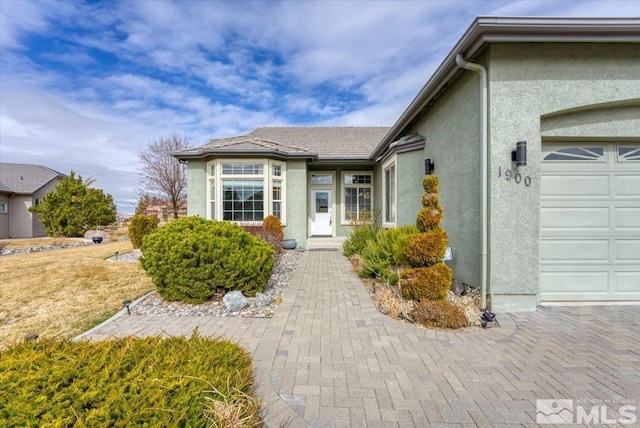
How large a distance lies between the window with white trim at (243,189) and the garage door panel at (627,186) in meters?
9.31

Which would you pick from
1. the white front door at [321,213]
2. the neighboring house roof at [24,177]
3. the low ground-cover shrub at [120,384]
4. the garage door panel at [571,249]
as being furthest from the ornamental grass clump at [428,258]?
the neighboring house roof at [24,177]

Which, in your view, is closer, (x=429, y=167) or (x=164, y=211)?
(x=429, y=167)

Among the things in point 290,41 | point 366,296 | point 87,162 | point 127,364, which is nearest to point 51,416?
point 127,364

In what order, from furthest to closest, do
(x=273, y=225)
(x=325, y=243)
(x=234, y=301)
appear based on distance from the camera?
(x=325, y=243) → (x=273, y=225) → (x=234, y=301)

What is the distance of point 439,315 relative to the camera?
389 centimetres

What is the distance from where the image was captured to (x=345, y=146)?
14.3 metres

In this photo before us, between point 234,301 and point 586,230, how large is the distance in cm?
632

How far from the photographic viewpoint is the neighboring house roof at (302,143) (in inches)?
407

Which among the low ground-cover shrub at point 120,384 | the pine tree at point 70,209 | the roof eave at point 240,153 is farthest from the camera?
the pine tree at point 70,209

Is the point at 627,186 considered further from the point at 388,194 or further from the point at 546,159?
the point at 388,194

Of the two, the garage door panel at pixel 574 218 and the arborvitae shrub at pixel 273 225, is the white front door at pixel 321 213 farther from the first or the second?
the garage door panel at pixel 574 218

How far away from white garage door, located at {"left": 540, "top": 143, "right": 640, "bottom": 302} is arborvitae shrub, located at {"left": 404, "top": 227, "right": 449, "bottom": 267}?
2047mm

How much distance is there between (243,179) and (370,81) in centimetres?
905

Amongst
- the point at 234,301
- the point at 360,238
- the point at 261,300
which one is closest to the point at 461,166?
the point at 360,238
